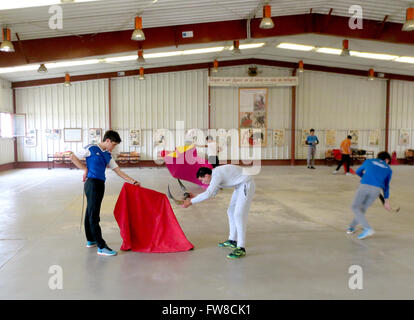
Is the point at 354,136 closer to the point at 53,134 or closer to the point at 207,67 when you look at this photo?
the point at 207,67

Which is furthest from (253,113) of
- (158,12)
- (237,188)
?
(237,188)

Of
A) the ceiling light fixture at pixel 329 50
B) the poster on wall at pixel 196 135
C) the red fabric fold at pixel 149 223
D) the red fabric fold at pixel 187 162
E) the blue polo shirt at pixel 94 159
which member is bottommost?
the red fabric fold at pixel 149 223

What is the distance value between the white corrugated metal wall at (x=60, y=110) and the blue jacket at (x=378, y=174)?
1393cm

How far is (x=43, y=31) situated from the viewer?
10.1 meters

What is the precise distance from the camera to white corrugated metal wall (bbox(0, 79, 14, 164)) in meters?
15.1

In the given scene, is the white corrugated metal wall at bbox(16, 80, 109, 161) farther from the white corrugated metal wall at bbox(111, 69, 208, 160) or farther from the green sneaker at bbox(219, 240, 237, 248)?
the green sneaker at bbox(219, 240, 237, 248)

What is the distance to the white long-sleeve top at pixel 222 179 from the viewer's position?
171 inches

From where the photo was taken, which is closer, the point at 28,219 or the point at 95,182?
the point at 95,182

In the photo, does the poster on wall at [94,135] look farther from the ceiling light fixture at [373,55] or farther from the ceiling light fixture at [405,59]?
the ceiling light fixture at [405,59]

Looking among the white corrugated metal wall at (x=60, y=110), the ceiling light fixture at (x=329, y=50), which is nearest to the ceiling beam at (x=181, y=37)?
the ceiling light fixture at (x=329, y=50)

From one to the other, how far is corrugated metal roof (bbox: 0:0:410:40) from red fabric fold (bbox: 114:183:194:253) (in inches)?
224
